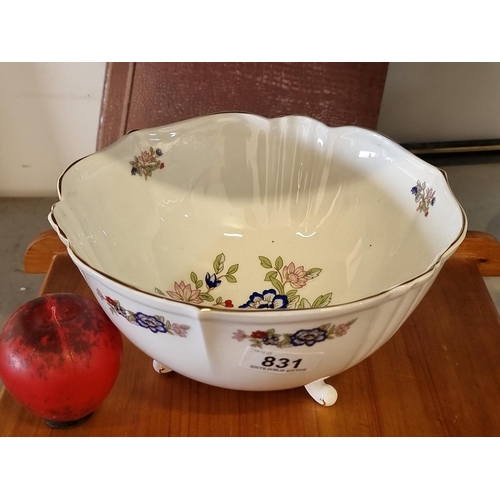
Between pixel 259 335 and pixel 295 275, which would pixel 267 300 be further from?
pixel 259 335

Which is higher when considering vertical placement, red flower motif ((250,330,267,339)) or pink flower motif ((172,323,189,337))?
red flower motif ((250,330,267,339))

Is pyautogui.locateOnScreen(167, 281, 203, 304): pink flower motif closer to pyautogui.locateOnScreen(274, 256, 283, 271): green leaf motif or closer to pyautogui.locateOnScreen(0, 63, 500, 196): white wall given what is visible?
pyautogui.locateOnScreen(274, 256, 283, 271): green leaf motif

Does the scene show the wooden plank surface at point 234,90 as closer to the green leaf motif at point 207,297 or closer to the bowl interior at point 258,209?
the bowl interior at point 258,209

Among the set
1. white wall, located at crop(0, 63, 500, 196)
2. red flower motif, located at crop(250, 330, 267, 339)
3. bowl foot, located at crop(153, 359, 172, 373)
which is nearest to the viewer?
red flower motif, located at crop(250, 330, 267, 339)

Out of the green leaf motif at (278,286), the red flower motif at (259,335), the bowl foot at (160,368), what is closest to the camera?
the red flower motif at (259,335)

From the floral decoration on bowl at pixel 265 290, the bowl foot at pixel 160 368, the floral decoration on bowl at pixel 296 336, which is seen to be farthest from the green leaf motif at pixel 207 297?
the floral decoration on bowl at pixel 296 336

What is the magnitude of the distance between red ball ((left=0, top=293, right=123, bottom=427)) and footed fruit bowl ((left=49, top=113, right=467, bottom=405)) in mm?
28

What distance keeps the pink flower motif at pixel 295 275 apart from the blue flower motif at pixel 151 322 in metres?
0.23

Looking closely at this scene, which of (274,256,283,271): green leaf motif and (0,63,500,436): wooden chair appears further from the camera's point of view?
(274,256,283,271): green leaf motif

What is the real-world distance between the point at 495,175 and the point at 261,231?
1.25 feet

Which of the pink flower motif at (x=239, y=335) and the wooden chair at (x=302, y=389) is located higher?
the pink flower motif at (x=239, y=335)

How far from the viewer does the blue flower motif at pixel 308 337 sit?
0.32 meters

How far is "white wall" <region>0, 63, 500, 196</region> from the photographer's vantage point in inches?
26.9

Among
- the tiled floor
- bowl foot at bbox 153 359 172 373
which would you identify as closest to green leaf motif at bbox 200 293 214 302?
bowl foot at bbox 153 359 172 373
